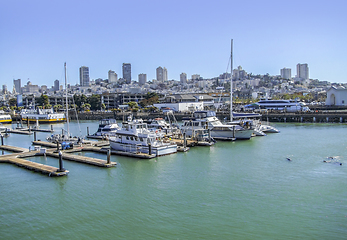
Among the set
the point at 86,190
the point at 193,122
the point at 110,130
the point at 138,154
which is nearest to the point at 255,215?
the point at 86,190

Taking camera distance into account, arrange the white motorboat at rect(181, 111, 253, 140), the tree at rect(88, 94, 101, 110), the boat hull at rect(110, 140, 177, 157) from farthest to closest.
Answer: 1. the tree at rect(88, 94, 101, 110)
2. the white motorboat at rect(181, 111, 253, 140)
3. the boat hull at rect(110, 140, 177, 157)

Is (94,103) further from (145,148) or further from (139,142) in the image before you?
(145,148)

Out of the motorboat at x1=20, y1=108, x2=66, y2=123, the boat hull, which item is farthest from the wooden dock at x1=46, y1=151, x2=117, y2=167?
the motorboat at x1=20, y1=108, x2=66, y2=123

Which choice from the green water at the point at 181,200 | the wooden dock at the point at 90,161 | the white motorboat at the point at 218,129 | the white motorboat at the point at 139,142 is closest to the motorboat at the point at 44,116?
the white motorboat at the point at 218,129

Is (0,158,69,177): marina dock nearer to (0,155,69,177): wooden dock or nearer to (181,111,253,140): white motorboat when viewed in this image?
(0,155,69,177): wooden dock

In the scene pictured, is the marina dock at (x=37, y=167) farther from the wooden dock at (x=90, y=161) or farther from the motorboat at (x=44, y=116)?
the motorboat at (x=44, y=116)

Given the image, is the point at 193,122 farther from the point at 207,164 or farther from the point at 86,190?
the point at 86,190

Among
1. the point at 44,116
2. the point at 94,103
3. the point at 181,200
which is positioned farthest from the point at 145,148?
the point at 94,103
